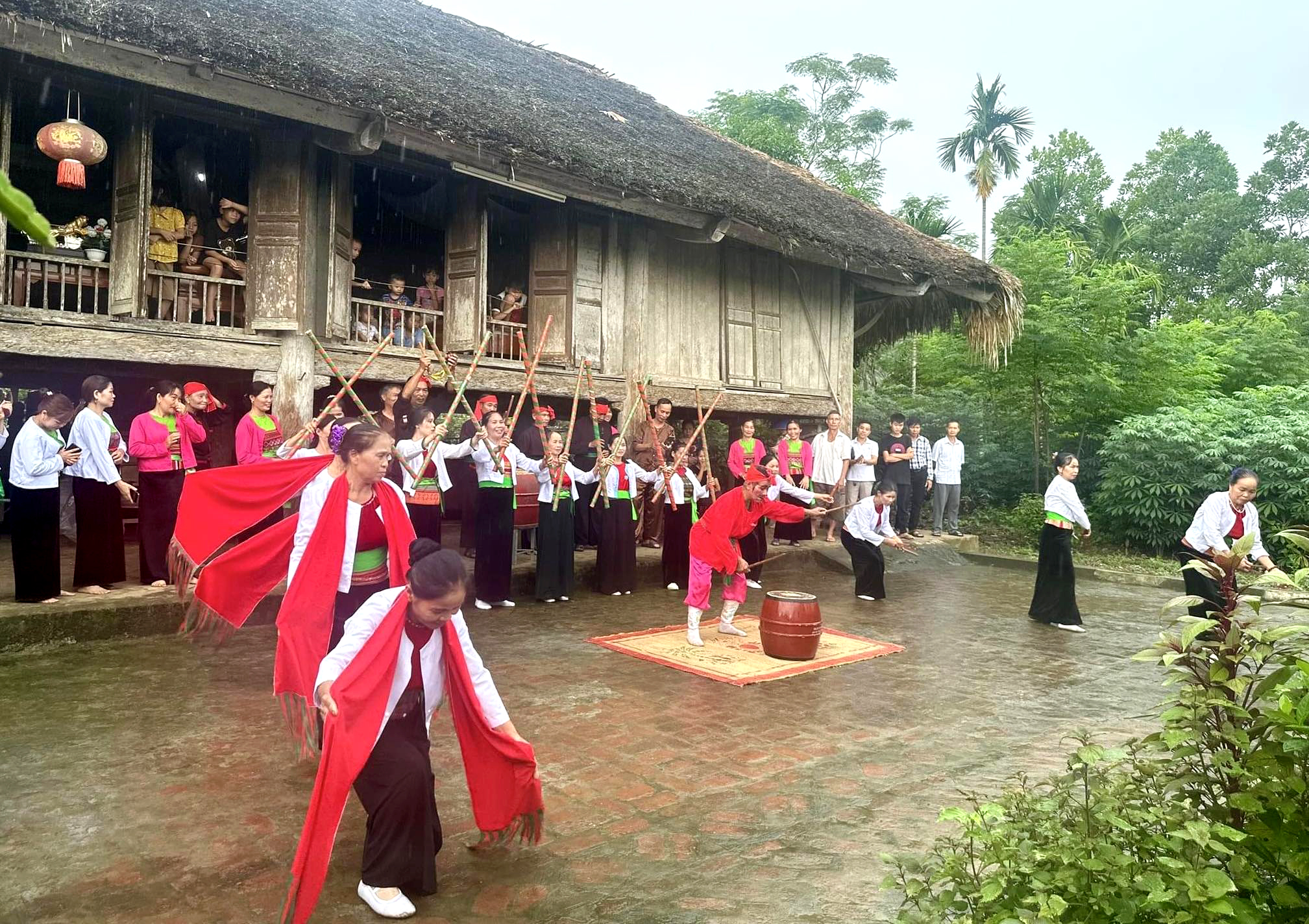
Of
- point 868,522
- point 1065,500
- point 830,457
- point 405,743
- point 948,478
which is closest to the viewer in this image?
point 405,743

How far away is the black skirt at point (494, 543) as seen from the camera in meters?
8.98

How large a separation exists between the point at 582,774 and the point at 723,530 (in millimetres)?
3386

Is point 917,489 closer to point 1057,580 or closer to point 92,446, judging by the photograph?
point 1057,580

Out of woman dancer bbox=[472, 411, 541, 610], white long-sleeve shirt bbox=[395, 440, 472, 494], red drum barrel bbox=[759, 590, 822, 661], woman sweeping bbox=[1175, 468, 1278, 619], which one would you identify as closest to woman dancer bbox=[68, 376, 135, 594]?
white long-sleeve shirt bbox=[395, 440, 472, 494]

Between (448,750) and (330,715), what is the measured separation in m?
1.93

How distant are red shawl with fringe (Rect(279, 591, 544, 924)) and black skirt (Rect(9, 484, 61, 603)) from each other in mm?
5104

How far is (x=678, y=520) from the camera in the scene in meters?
10.8

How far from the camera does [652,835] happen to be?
12.6 ft

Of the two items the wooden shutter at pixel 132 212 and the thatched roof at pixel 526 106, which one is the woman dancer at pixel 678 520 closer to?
the thatched roof at pixel 526 106

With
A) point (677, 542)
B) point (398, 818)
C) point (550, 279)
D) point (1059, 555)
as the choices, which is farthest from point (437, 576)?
point (550, 279)

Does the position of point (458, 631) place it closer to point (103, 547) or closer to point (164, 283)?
point (103, 547)

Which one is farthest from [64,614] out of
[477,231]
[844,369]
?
[844,369]

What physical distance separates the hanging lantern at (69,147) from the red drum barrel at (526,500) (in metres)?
Result: 4.74

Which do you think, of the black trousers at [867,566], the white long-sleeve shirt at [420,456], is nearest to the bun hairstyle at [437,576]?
the white long-sleeve shirt at [420,456]
